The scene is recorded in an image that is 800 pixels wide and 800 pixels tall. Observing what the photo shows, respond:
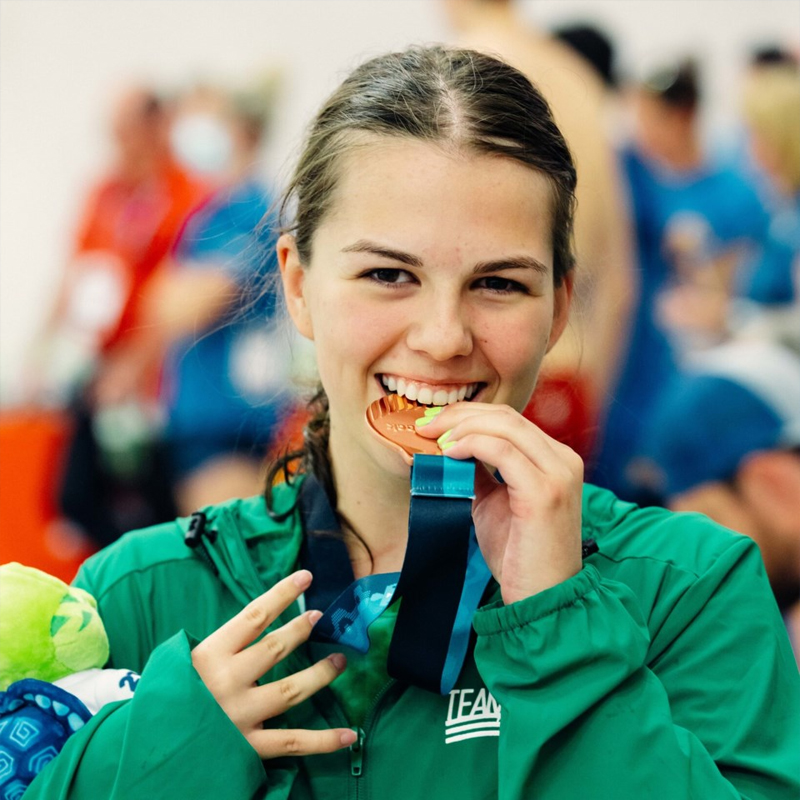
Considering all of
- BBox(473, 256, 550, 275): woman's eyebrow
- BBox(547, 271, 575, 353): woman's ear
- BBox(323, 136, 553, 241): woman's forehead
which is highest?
BBox(323, 136, 553, 241): woman's forehead

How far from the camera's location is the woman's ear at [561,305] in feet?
4.58

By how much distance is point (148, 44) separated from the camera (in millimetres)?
3580

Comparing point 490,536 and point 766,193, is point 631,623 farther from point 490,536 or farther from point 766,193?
point 766,193

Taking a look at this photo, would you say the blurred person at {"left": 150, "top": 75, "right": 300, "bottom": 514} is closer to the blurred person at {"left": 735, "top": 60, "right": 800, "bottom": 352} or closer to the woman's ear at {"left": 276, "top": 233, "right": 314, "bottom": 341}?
the blurred person at {"left": 735, "top": 60, "right": 800, "bottom": 352}

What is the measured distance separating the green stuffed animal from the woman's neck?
363 mm

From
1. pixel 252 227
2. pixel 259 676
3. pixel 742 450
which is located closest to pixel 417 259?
pixel 259 676

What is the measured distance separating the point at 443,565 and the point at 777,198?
8.68ft

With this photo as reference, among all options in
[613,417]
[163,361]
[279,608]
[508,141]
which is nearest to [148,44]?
[163,361]

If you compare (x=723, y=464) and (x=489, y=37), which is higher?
(x=489, y=37)

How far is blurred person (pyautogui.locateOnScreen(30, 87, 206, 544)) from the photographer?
3479 millimetres

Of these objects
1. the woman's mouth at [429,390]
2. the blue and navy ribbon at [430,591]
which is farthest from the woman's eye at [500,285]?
the blue and navy ribbon at [430,591]

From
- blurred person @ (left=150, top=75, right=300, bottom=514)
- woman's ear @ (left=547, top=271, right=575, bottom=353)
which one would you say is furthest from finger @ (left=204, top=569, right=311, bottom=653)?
blurred person @ (left=150, top=75, right=300, bottom=514)

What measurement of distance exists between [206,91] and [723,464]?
221 cm

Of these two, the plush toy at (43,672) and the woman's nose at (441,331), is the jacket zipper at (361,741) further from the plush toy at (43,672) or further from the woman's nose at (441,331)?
the woman's nose at (441,331)
